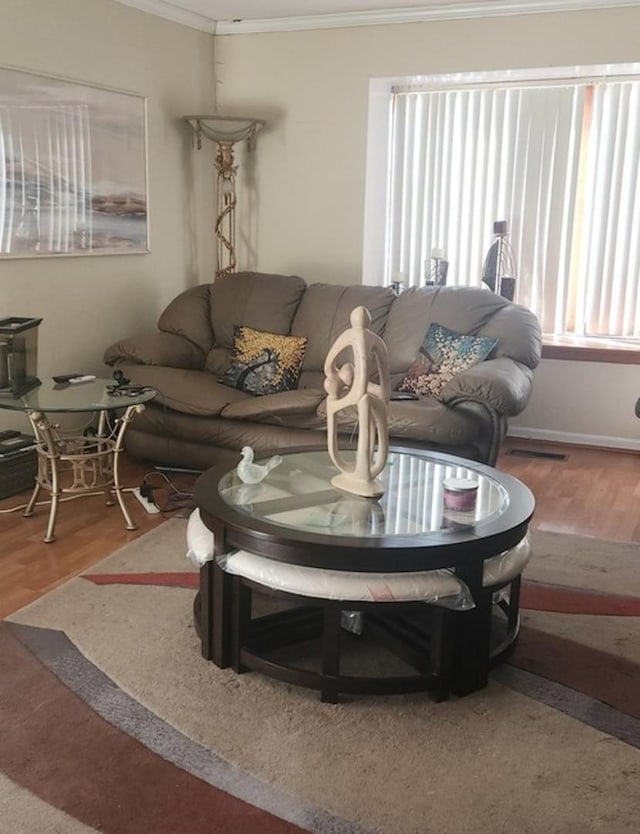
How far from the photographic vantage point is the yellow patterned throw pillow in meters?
4.26

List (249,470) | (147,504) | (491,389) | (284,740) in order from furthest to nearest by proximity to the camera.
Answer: (147,504)
(491,389)
(249,470)
(284,740)

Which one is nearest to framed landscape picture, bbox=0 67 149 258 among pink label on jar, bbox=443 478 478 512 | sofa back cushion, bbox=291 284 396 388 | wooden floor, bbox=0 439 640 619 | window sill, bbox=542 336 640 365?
sofa back cushion, bbox=291 284 396 388

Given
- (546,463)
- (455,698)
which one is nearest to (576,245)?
(546,463)

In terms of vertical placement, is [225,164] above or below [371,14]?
below

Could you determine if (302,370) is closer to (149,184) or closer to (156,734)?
(149,184)

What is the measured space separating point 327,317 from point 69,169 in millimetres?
1523

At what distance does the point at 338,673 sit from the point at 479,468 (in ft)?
3.07

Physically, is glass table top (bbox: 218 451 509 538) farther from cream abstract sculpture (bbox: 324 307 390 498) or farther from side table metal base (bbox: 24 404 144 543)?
side table metal base (bbox: 24 404 144 543)

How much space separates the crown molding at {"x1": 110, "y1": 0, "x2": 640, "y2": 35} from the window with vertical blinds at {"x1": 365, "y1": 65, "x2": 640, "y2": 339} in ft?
1.45

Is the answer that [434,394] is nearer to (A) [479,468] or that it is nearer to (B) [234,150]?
(A) [479,468]

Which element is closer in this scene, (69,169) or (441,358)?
(441,358)

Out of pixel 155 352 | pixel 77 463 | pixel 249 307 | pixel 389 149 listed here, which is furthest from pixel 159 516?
pixel 389 149

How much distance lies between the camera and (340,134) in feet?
16.9

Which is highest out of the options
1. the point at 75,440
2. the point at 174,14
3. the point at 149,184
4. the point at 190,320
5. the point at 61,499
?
the point at 174,14
